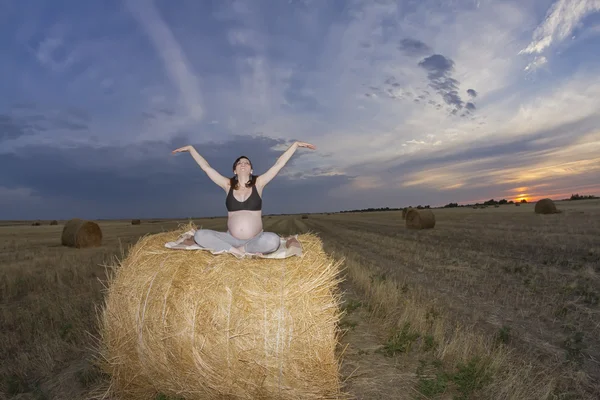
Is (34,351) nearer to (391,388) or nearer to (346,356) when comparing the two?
(346,356)

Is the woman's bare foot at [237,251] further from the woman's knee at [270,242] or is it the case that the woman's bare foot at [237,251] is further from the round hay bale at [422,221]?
the round hay bale at [422,221]

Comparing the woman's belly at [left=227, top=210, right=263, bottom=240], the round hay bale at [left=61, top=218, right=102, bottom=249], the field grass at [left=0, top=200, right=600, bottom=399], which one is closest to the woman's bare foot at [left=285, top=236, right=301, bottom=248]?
the woman's belly at [left=227, top=210, right=263, bottom=240]

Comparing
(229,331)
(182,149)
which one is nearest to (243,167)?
(182,149)

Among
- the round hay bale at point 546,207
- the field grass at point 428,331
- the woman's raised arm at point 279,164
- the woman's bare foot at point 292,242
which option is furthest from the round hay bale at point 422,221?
the woman's bare foot at point 292,242

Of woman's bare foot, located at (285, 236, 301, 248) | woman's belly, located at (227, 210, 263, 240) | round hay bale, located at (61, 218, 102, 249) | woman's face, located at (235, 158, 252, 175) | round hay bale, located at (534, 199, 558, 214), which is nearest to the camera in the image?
woman's bare foot, located at (285, 236, 301, 248)

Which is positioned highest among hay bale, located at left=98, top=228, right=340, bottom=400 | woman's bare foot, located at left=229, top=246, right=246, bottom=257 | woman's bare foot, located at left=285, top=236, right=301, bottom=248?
woman's bare foot, located at left=285, top=236, right=301, bottom=248

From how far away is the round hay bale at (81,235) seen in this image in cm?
2156

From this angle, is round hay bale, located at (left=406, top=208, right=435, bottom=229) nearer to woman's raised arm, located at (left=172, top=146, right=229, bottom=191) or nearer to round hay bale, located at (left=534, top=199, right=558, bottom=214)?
round hay bale, located at (left=534, top=199, right=558, bottom=214)

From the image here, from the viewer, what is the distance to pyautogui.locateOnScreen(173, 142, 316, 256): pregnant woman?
16.5ft

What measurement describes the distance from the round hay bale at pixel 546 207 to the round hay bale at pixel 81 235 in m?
39.6

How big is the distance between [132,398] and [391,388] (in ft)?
10.8

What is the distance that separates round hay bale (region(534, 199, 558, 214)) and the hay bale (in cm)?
4088

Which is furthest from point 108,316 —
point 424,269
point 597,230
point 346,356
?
point 597,230

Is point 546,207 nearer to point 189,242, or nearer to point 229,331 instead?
point 189,242
